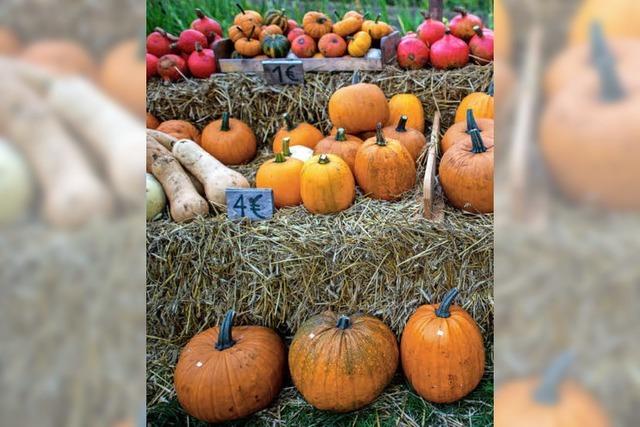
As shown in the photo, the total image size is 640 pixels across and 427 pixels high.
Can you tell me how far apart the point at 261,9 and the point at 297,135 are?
226cm

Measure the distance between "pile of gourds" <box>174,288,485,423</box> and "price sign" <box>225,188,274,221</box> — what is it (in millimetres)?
409

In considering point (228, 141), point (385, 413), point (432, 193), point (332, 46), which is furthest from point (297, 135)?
point (385, 413)

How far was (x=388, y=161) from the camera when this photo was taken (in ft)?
6.62

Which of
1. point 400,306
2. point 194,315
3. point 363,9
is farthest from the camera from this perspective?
point 363,9

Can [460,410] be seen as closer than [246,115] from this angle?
Yes

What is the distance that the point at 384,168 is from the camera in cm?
203

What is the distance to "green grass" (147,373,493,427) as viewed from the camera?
1712 mm

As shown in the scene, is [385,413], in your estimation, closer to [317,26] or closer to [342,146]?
[342,146]
